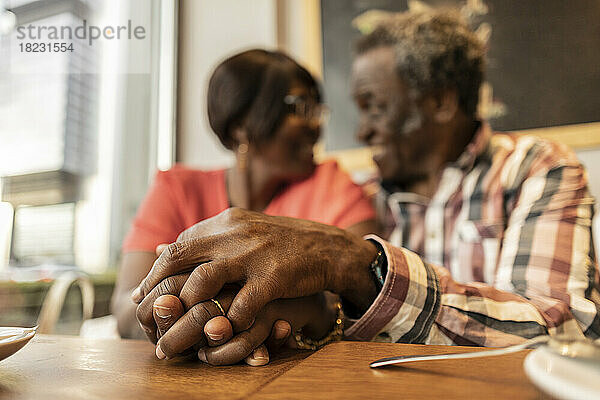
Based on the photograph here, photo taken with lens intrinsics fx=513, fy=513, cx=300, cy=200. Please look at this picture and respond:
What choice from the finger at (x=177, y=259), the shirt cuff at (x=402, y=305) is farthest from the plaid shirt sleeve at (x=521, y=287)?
the finger at (x=177, y=259)

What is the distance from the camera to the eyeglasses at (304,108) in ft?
4.15

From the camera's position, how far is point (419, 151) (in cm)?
134

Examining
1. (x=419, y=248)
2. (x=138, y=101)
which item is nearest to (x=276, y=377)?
(x=419, y=248)

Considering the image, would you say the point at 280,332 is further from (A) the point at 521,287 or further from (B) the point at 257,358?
(A) the point at 521,287

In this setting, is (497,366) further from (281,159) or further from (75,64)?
(75,64)

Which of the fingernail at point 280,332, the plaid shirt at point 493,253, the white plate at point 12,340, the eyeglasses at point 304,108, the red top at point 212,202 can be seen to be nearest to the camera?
the white plate at point 12,340

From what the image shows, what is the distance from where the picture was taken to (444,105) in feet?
4.40

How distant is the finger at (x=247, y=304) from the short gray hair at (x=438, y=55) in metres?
0.93

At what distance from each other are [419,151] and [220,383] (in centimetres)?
104

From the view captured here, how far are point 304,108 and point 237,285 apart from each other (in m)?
0.79

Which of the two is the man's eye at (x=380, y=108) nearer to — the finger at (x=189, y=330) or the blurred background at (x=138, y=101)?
the blurred background at (x=138, y=101)

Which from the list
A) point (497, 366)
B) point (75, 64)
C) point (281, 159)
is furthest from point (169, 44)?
point (497, 366)

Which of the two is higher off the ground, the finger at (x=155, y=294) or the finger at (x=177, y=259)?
the finger at (x=177, y=259)

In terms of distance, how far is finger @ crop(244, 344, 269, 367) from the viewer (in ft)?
1.62
